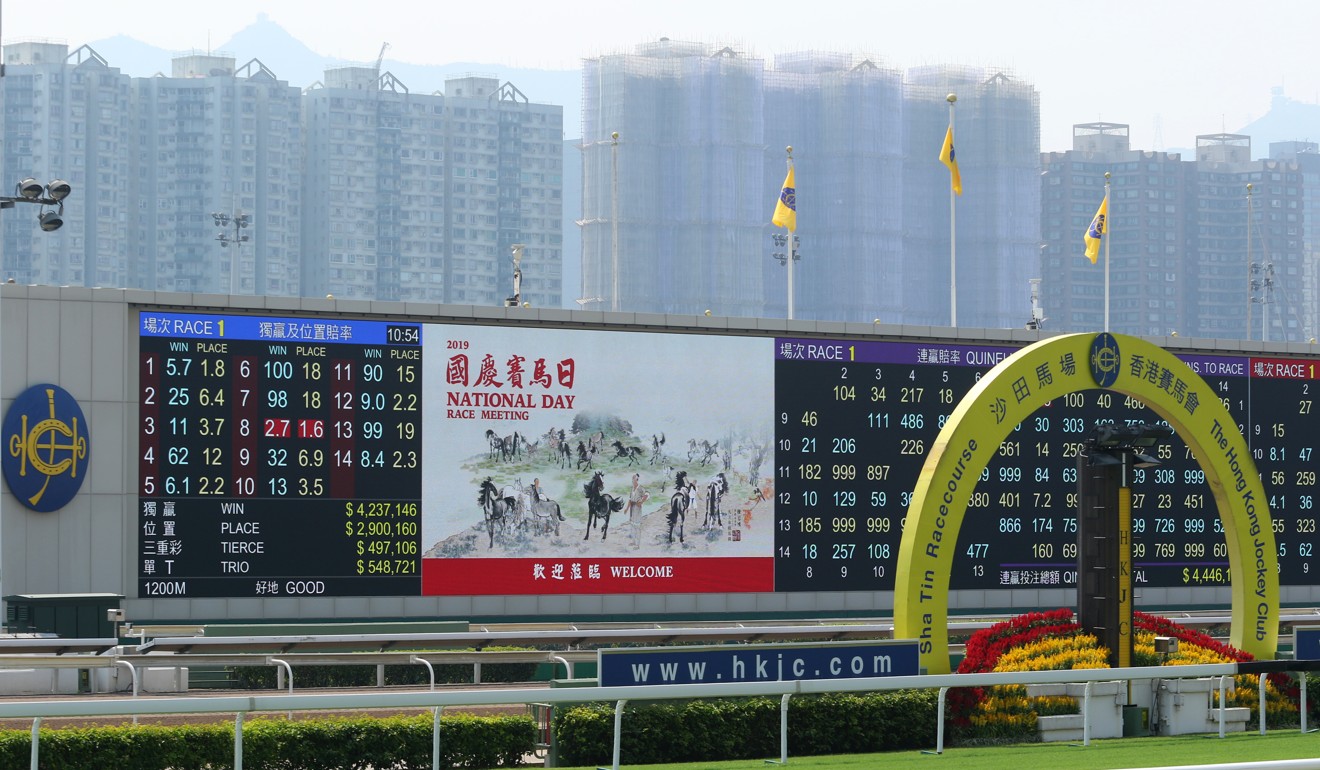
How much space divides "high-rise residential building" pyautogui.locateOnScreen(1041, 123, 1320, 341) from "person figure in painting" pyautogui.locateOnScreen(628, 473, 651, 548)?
96916 millimetres

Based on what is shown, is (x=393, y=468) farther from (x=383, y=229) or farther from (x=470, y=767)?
(x=383, y=229)

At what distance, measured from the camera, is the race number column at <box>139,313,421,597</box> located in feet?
66.6

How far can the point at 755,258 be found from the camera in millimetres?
Result: 96312

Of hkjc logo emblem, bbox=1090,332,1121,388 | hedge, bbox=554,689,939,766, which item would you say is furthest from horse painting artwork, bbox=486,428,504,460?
hedge, bbox=554,689,939,766

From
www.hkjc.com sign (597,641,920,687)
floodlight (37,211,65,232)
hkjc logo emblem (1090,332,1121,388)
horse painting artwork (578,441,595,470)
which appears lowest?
www.hkjc.com sign (597,641,920,687)

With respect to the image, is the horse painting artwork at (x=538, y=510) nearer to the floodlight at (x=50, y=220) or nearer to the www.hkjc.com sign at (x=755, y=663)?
the floodlight at (x=50, y=220)

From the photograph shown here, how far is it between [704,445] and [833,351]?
2110mm

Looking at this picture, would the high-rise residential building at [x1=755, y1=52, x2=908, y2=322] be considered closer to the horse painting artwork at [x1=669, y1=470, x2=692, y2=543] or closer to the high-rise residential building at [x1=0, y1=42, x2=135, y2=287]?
the high-rise residential building at [x1=0, y1=42, x2=135, y2=287]

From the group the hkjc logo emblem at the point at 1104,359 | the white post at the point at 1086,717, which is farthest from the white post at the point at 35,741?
the hkjc logo emblem at the point at 1104,359

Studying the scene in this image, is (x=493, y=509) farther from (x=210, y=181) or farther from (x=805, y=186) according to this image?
(x=210, y=181)

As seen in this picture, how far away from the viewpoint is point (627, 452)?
877 inches

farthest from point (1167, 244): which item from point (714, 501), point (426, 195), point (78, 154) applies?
point (714, 501)

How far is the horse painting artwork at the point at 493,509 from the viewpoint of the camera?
21625 mm

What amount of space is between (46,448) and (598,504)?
6467 mm
